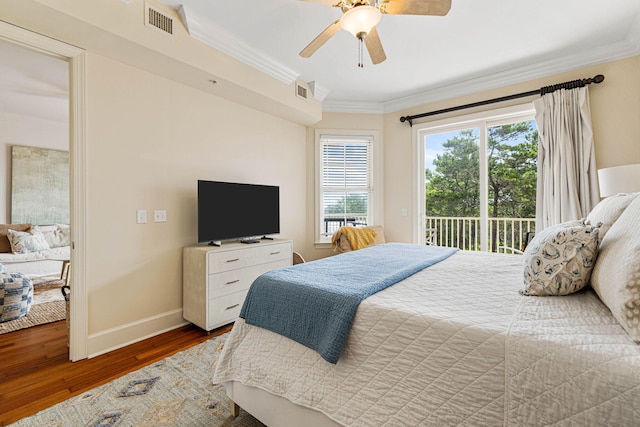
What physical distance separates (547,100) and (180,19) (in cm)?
370

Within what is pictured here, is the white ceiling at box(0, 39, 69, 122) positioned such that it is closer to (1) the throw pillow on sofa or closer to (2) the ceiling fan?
(1) the throw pillow on sofa

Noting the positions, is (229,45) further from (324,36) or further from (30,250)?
(30,250)

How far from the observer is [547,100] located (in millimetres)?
3074

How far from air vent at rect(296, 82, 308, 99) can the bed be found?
2922 mm

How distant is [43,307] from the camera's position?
3.23 metres

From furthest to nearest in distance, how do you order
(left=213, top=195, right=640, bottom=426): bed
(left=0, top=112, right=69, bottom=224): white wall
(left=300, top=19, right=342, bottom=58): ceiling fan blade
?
(left=0, top=112, right=69, bottom=224): white wall → (left=300, top=19, right=342, bottom=58): ceiling fan blade → (left=213, top=195, right=640, bottom=426): bed

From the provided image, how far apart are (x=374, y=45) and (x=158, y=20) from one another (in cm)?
168

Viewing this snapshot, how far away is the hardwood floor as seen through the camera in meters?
1.71

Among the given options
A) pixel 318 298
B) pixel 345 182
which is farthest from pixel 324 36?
pixel 345 182

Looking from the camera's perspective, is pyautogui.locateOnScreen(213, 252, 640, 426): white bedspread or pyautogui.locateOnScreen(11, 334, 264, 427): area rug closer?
pyautogui.locateOnScreen(213, 252, 640, 426): white bedspread

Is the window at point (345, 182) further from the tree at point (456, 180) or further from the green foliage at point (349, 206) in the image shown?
the tree at point (456, 180)

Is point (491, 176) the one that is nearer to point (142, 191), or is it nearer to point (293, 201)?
point (293, 201)

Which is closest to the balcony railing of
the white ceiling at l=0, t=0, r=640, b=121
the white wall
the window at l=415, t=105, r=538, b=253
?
the window at l=415, t=105, r=538, b=253

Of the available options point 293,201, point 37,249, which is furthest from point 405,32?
point 37,249
